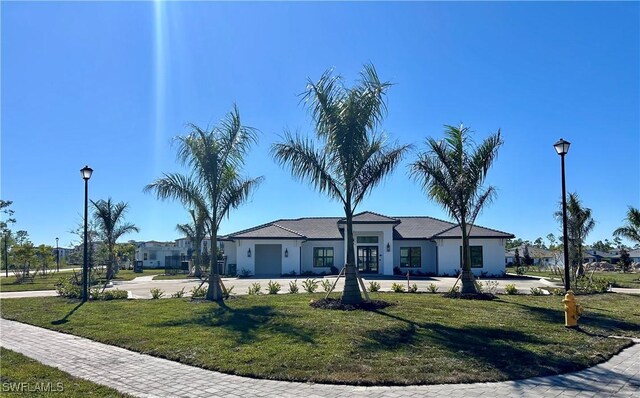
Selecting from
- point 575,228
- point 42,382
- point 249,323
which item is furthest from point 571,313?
point 575,228

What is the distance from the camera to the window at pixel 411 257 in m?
34.7

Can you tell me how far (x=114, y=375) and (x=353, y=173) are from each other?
8823 millimetres

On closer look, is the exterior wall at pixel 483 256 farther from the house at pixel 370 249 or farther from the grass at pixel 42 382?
the grass at pixel 42 382

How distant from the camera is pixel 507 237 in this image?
107ft

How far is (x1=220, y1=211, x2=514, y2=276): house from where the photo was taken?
108ft

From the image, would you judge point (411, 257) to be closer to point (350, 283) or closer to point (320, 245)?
point (320, 245)

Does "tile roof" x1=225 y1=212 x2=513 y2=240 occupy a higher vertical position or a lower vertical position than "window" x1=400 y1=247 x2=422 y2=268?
higher

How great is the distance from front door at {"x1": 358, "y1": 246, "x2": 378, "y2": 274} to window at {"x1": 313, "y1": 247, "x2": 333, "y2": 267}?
7.00 feet

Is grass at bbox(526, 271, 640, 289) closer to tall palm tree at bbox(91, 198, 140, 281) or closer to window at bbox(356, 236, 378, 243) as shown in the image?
Answer: window at bbox(356, 236, 378, 243)

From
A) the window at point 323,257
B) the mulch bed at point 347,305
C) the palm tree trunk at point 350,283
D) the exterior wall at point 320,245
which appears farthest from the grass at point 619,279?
the palm tree trunk at point 350,283

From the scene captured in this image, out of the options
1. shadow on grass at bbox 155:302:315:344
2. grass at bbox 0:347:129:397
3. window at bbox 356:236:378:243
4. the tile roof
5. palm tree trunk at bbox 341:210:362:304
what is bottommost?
shadow on grass at bbox 155:302:315:344

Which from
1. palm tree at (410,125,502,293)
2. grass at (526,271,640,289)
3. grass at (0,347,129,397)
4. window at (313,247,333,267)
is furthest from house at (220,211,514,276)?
grass at (0,347,129,397)

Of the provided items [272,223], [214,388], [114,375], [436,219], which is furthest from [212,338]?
[436,219]

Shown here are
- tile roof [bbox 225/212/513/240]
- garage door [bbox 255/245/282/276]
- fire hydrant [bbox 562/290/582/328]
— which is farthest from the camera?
garage door [bbox 255/245/282/276]
